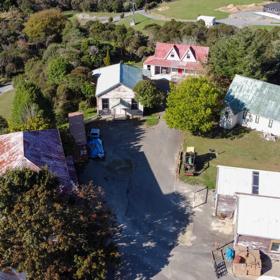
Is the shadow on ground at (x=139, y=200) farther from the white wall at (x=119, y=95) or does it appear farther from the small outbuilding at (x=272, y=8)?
the small outbuilding at (x=272, y=8)

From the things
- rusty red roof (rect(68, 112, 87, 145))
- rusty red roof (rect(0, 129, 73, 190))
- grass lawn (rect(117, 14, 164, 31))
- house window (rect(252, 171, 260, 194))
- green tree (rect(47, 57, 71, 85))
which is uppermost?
grass lawn (rect(117, 14, 164, 31))

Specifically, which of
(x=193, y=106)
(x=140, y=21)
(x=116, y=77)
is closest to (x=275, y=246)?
(x=193, y=106)

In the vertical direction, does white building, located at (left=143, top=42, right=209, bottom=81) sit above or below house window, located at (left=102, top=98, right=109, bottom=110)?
above

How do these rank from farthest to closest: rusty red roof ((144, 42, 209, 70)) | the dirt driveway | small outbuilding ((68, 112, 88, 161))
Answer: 1. rusty red roof ((144, 42, 209, 70))
2. small outbuilding ((68, 112, 88, 161))
3. the dirt driveway

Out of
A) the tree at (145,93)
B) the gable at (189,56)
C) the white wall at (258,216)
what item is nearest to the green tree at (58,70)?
the tree at (145,93)

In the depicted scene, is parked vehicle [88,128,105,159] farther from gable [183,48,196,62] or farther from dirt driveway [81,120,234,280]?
gable [183,48,196,62]

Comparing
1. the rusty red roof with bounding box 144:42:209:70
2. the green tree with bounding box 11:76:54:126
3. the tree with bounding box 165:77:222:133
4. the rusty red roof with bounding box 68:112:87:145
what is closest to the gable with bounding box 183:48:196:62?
the rusty red roof with bounding box 144:42:209:70
